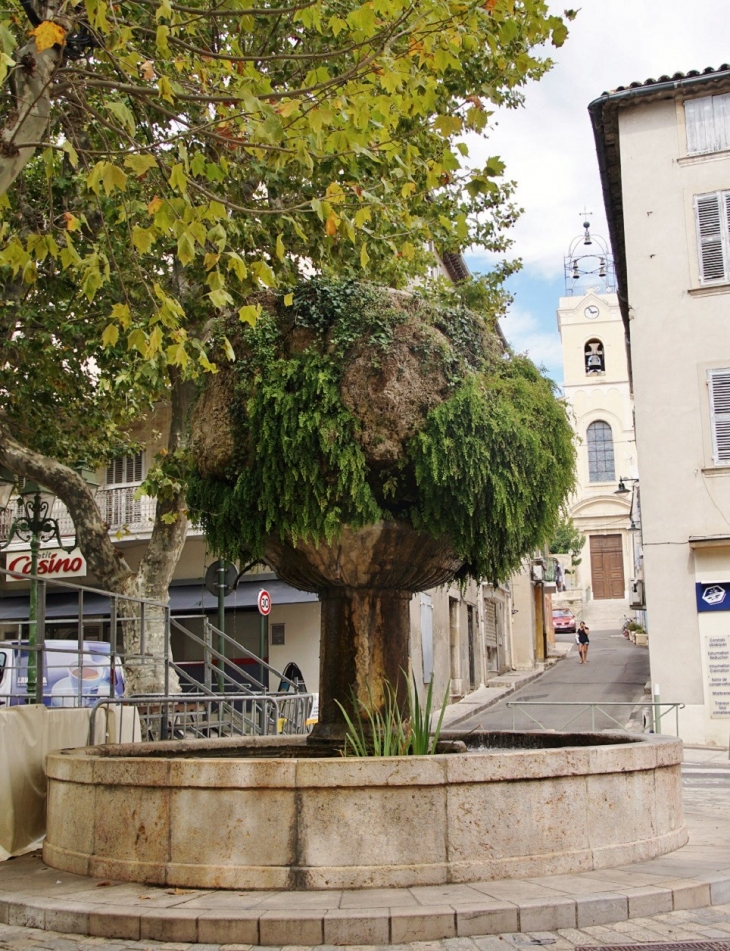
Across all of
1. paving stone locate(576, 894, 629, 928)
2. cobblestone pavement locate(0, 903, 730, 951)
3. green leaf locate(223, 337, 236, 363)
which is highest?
green leaf locate(223, 337, 236, 363)

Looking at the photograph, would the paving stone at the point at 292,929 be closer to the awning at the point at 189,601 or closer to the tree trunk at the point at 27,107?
the tree trunk at the point at 27,107

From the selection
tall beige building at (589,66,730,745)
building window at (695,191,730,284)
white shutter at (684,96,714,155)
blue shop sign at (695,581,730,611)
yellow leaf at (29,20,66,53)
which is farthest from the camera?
white shutter at (684,96,714,155)

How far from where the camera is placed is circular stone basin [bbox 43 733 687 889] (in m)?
5.67

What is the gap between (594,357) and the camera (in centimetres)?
6056

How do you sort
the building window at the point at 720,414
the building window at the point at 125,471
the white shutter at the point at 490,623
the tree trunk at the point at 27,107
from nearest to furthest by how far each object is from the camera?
the tree trunk at the point at 27,107 < the building window at the point at 720,414 < the building window at the point at 125,471 < the white shutter at the point at 490,623

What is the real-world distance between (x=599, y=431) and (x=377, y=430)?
57.1m

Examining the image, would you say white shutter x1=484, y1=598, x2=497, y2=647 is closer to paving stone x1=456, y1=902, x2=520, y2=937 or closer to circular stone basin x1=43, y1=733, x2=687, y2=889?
circular stone basin x1=43, y1=733, x2=687, y2=889

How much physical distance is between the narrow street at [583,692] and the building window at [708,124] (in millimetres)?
10486

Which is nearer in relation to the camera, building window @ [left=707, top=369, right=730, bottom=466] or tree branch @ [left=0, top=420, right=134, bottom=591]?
tree branch @ [left=0, top=420, right=134, bottom=591]

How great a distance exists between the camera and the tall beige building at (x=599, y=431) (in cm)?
5984

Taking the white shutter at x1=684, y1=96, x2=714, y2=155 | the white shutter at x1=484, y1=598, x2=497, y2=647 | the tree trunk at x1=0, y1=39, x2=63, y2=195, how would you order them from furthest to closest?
the white shutter at x1=484, y1=598, x2=497, y2=647 → the white shutter at x1=684, y1=96, x2=714, y2=155 → the tree trunk at x1=0, y1=39, x2=63, y2=195

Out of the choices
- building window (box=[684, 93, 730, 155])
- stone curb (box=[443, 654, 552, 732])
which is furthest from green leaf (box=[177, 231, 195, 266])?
building window (box=[684, 93, 730, 155])

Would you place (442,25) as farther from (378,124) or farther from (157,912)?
(157,912)

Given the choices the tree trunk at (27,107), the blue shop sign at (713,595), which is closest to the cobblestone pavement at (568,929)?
the tree trunk at (27,107)
